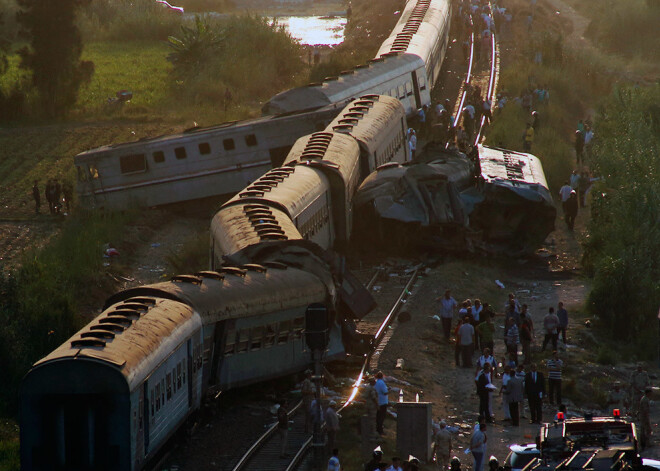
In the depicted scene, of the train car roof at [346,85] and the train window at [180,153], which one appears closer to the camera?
the train window at [180,153]

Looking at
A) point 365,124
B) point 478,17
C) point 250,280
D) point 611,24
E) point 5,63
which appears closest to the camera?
point 250,280

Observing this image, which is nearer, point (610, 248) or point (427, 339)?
point (427, 339)

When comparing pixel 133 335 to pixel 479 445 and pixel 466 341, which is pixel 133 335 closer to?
pixel 479 445

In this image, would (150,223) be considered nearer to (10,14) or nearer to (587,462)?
(587,462)

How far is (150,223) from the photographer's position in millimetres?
37781

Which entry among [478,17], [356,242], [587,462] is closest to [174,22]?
[478,17]

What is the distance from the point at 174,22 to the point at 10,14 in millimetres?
9839

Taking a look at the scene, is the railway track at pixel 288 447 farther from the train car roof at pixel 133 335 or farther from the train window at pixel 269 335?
the train car roof at pixel 133 335

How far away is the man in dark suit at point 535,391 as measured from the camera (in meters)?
22.7

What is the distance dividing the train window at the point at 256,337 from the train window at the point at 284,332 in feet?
1.81

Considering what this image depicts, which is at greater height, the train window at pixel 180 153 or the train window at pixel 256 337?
the train window at pixel 256 337

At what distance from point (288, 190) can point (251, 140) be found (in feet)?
33.7

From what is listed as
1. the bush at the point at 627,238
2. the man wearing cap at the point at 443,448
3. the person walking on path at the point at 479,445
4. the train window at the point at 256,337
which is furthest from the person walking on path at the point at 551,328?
the train window at the point at 256,337

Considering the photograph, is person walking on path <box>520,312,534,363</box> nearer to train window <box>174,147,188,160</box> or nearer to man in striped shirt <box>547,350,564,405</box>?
man in striped shirt <box>547,350,564,405</box>
